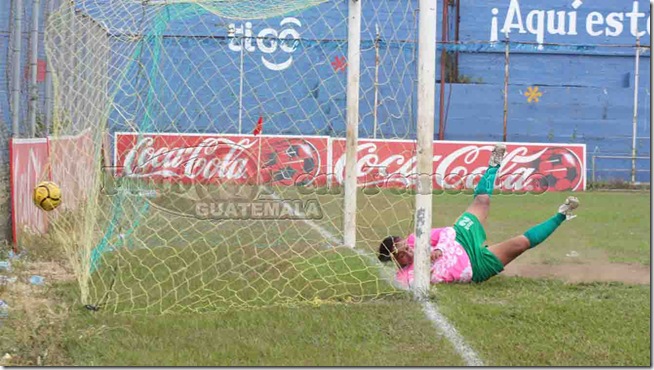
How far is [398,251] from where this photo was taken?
656 centimetres

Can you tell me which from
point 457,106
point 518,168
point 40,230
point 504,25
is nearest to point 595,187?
point 518,168

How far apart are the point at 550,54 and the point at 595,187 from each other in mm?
4375

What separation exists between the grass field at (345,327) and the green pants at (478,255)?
0.32 feet

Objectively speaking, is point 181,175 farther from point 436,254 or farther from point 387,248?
point 436,254

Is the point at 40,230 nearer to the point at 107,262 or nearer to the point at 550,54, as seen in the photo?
the point at 107,262

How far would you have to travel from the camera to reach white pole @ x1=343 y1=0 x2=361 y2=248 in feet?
27.7

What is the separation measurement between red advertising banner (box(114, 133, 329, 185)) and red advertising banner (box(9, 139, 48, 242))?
78.5 inches

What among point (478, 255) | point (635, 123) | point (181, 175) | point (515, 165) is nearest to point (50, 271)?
point (478, 255)

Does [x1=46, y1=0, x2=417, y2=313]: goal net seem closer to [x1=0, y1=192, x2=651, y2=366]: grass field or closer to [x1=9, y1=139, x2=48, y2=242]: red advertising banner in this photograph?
[x1=0, y1=192, x2=651, y2=366]: grass field

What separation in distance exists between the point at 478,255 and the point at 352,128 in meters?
2.38

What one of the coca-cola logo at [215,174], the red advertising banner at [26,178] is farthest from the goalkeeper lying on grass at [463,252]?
the red advertising banner at [26,178]

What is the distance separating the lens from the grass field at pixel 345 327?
4.57 m

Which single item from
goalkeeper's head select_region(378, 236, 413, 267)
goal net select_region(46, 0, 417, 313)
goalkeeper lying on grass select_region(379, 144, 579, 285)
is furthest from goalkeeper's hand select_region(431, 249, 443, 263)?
goal net select_region(46, 0, 417, 313)

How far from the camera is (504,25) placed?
22766mm
